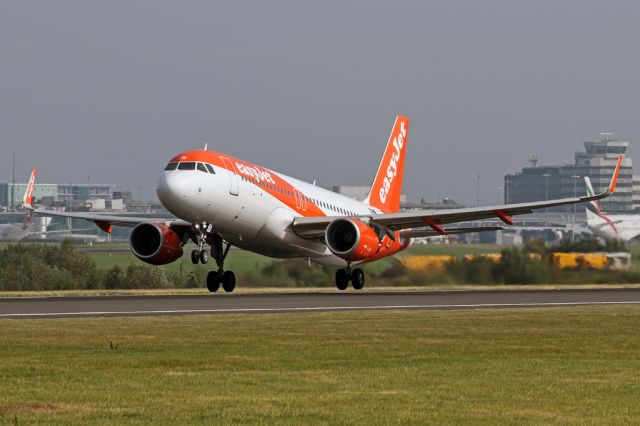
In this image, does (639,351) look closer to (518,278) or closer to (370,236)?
(370,236)

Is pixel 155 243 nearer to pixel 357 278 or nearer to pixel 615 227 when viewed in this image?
pixel 357 278

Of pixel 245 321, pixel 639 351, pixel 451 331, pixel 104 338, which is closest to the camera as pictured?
pixel 639 351

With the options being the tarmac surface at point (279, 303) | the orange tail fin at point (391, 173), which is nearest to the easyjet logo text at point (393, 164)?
the orange tail fin at point (391, 173)

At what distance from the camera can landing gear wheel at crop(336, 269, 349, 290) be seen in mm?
51125

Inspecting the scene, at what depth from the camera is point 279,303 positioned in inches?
1501

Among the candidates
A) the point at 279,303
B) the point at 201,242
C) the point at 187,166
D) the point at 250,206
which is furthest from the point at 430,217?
the point at 279,303

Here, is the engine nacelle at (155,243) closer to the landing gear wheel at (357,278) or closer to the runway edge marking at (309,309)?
the landing gear wheel at (357,278)

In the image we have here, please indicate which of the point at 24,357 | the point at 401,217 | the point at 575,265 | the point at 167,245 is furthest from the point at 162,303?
the point at 575,265

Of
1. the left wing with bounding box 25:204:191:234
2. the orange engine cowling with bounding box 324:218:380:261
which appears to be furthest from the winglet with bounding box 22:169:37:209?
the orange engine cowling with bounding box 324:218:380:261

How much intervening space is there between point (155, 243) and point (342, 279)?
7878mm

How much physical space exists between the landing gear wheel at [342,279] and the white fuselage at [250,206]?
617mm

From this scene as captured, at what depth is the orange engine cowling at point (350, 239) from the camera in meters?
46.0

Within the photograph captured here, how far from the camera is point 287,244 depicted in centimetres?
4791

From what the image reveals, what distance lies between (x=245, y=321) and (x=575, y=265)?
33484 mm
